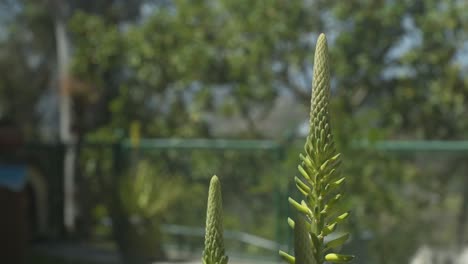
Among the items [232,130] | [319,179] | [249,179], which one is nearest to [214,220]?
[319,179]

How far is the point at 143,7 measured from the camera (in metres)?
20.2

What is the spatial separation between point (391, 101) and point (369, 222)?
4.32 m

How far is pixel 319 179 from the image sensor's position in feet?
3.01

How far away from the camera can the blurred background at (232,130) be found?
8484 mm

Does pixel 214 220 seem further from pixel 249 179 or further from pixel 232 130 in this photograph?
pixel 232 130

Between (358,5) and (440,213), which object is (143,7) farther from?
(440,213)

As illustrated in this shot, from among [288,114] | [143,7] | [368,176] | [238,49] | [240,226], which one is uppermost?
[143,7]

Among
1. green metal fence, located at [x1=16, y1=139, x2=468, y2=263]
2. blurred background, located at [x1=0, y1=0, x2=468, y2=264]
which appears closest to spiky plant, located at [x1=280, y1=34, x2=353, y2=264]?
Answer: green metal fence, located at [x1=16, y1=139, x2=468, y2=263]

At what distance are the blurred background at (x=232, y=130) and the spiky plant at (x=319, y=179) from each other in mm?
6521

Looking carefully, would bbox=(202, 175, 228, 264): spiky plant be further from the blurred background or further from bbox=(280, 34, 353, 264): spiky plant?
the blurred background

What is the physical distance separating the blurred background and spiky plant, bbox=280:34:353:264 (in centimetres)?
652

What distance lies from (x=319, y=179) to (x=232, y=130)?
1262cm

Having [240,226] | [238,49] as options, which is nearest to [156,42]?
[238,49]

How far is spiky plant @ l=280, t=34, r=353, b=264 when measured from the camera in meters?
0.86
